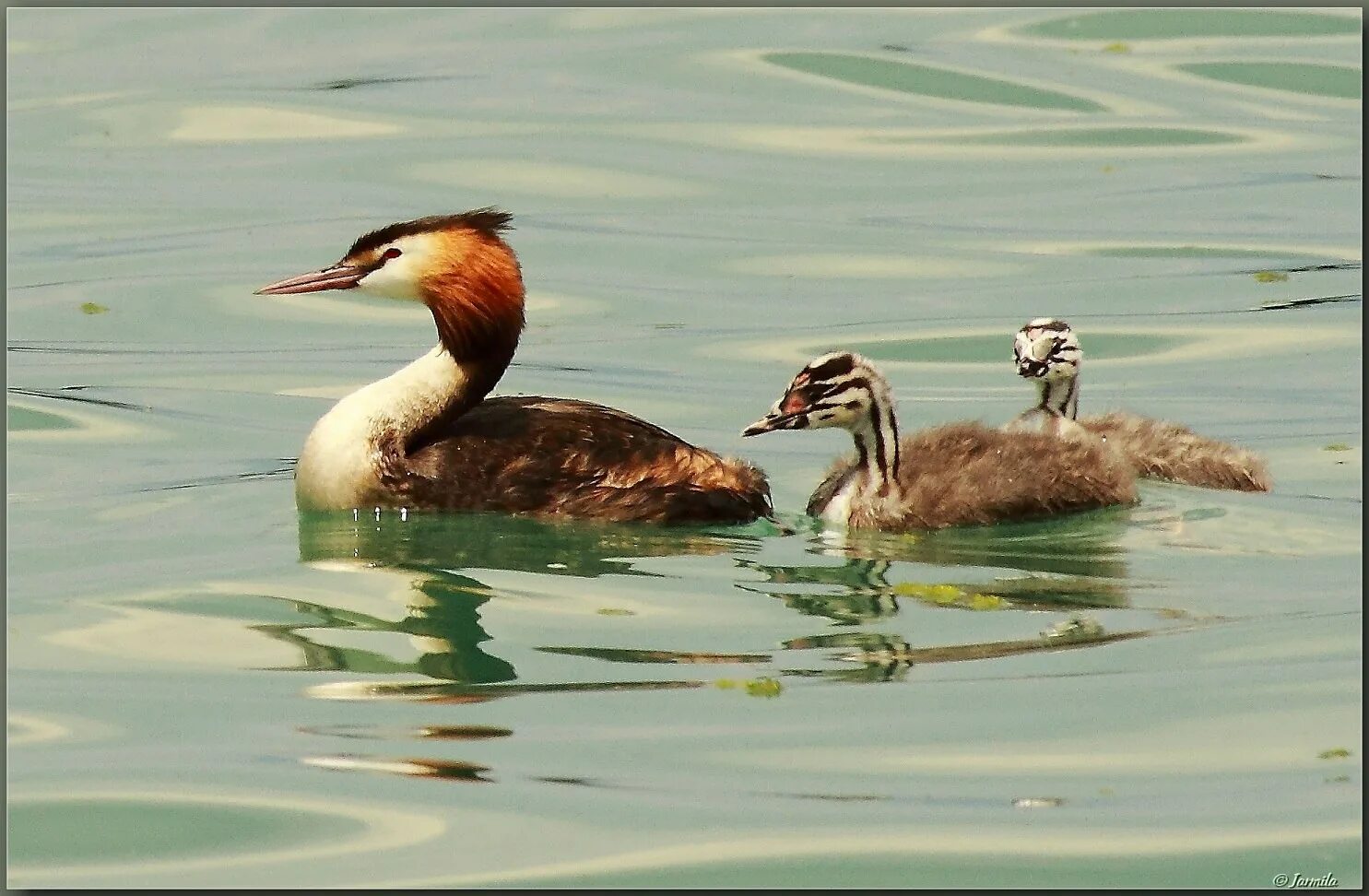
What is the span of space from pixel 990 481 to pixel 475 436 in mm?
2057

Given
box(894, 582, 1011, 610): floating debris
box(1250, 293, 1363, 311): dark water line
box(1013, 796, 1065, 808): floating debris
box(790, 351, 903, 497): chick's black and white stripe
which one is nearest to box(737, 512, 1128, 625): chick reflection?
box(894, 582, 1011, 610): floating debris

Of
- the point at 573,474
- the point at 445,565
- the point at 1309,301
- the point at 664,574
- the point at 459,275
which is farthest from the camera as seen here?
the point at 1309,301

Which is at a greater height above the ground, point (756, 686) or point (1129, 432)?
point (1129, 432)

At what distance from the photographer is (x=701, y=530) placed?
10320mm

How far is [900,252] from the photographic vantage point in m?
16.6

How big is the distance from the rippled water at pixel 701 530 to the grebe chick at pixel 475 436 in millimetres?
148

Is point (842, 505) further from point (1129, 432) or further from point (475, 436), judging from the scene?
point (1129, 432)

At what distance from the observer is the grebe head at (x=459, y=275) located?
10.6 m

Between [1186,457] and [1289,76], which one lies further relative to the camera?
[1289,76]

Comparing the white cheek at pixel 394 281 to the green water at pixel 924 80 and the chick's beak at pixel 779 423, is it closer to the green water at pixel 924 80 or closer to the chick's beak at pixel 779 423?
the chick's beak at pixel 779 423

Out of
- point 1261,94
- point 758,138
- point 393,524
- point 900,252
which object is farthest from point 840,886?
point 1261,94

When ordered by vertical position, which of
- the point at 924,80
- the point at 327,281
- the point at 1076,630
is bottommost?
the point at 1076,630

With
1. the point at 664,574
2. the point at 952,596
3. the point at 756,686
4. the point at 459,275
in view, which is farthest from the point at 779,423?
the point at 756,686

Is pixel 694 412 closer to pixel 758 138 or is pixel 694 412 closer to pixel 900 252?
pixel 900 252
